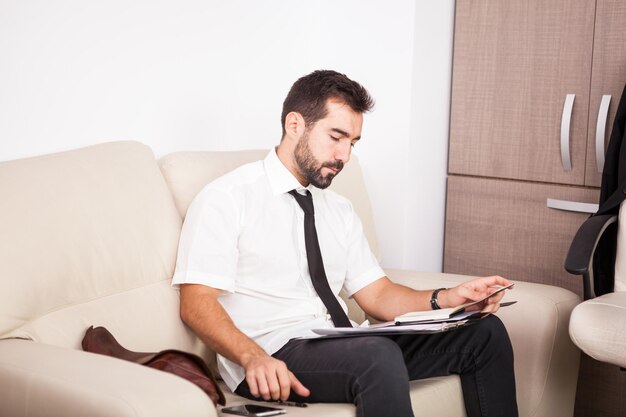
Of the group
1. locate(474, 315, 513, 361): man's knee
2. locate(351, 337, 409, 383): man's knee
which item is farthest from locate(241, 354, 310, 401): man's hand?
locate(474, 315, 513, 361): man's knee

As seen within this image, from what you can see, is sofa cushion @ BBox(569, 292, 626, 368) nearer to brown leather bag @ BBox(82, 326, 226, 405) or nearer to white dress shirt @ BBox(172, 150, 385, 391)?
white dress shirt @ BBox(172, 150, 385, 391)

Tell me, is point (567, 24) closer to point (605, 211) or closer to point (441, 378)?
point (605, 211)

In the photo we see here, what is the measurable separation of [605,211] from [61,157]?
1649 millimetres

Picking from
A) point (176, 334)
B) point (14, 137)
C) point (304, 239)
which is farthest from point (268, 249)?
point (14, 137)

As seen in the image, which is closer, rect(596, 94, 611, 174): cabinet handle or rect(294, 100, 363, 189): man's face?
rect(294, 100, 363, 189): man's face

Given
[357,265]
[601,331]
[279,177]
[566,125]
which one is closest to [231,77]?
[279,177]

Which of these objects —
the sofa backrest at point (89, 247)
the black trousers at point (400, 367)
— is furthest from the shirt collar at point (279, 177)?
the black trousers at point (400, 367)

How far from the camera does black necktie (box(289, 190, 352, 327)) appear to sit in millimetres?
2234

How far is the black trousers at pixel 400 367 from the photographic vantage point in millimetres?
1840

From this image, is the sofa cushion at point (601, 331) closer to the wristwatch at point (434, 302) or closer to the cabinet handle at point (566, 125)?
the wristwatch at point (434, 302)

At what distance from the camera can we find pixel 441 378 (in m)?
2.18

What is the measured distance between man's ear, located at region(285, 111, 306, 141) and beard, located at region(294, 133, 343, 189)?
0.02 metres

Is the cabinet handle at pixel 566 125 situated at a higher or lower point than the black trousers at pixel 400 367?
higher

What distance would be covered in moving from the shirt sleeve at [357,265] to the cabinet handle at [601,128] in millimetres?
976
